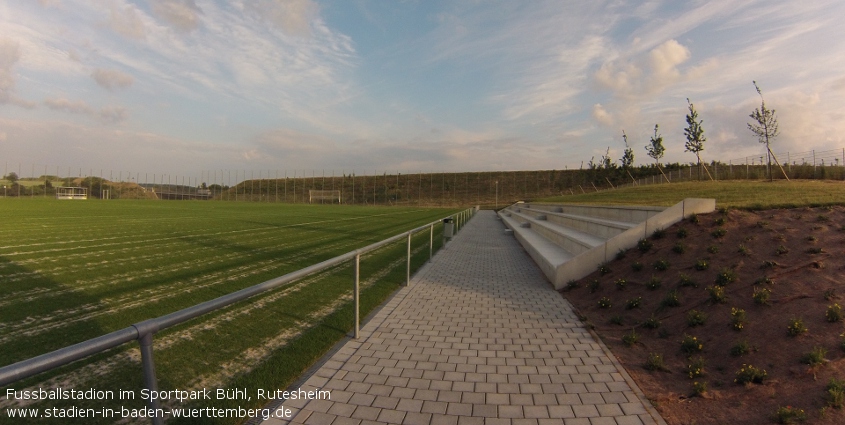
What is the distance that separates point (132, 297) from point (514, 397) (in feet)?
18.9

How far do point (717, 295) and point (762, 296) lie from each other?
0.42 m

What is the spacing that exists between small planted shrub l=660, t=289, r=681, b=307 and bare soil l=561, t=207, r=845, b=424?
0.05 m

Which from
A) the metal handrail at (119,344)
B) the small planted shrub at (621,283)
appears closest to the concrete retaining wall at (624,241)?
the small planted shrub at (621,283)

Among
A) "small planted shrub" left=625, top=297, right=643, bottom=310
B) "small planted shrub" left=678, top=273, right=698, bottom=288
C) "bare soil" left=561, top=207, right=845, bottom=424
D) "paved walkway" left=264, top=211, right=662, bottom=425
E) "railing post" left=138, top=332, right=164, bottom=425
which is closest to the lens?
"railing post" left=138, top=332, right=164, bottom=425

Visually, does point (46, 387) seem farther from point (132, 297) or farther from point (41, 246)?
point (41, 246)

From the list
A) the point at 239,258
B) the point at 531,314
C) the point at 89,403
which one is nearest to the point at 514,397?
the point at 531,314

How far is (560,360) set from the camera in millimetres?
4305

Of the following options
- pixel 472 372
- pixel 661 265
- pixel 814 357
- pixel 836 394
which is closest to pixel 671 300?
pixel 661 265

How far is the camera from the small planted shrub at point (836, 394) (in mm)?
3055

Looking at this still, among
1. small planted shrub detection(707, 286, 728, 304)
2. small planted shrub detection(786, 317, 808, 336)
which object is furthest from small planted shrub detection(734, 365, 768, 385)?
small planted shrub detection(707, 286, 728, 304)

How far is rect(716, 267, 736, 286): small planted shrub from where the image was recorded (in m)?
5.19

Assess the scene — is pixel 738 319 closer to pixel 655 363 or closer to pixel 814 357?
pixel 814 357

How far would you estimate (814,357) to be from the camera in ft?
11.5

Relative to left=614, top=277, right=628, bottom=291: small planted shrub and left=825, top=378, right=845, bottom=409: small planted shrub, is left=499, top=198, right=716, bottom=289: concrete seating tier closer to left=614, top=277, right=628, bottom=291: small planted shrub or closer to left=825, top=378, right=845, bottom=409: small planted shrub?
left=614, top=277, right=628, bottom=291: small planted shrub
